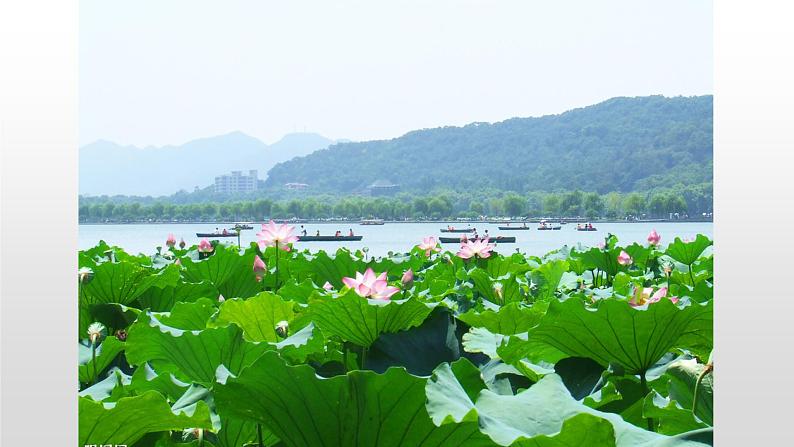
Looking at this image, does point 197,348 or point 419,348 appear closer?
point 197,348

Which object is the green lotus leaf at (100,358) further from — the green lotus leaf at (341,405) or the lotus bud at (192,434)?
the green lotus leaf at (341,405)

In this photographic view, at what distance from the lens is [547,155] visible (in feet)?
30.1

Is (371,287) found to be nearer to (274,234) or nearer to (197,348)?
(197,348)

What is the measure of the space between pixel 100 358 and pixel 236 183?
37.4 feet

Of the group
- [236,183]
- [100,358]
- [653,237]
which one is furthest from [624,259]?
[236,183]

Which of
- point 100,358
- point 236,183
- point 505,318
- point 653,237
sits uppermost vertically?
point 236,183

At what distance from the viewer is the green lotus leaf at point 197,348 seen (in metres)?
1.31

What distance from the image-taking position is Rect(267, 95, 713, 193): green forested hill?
9.53ft

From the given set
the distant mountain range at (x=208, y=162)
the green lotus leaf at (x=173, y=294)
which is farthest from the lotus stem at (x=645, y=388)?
the distant mountain range at (x=208, y=162)

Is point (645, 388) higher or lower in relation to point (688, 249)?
lower

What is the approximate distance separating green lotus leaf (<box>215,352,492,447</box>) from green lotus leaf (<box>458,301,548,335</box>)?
77 centimetres

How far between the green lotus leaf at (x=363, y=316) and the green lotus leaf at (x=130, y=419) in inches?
21.0

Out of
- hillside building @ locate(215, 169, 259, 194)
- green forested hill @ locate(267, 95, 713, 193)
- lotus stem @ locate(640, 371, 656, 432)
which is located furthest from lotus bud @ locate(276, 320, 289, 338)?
hillside building @ locate(215, 169, 259, 194)
